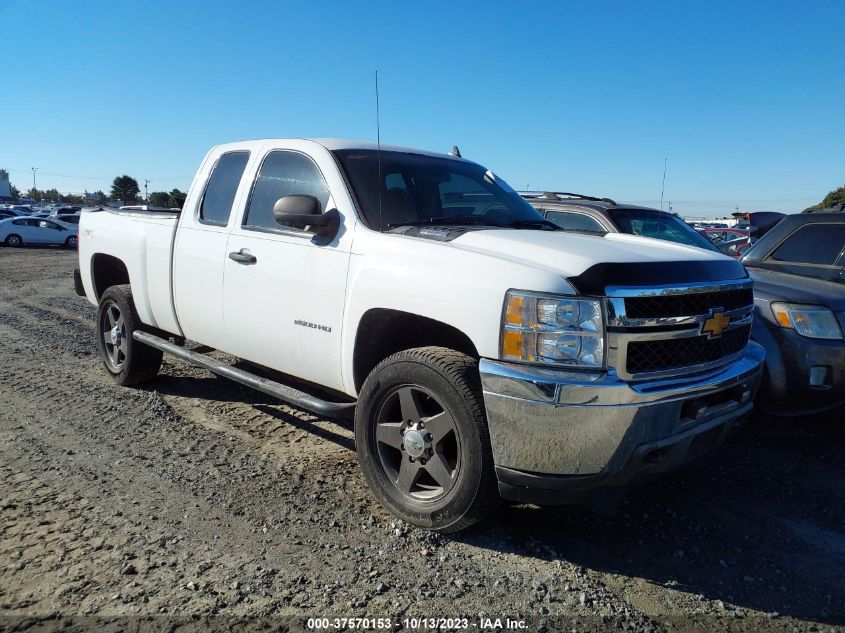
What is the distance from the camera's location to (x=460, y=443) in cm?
305

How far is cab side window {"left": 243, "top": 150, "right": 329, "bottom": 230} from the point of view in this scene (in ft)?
13.4

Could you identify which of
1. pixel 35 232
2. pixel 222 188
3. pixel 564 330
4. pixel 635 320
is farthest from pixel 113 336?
pixel 35 232

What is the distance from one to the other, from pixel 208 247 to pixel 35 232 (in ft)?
96.6

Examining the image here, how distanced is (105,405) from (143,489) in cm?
184

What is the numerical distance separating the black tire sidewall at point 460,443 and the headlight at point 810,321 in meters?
2.75

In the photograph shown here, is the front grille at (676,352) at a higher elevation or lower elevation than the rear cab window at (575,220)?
lower

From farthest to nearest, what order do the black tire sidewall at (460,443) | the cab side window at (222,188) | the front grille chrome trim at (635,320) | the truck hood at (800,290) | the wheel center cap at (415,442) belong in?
the cab side window at (222,188) < the truck hood at (800,290) < the wheel center cap at (415,442) < the black tire sidewall at (460,443) < the front grille chrome trim at (635,320)

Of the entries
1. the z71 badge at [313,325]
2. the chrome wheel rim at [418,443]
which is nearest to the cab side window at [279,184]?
the z71 badge at [313,325]

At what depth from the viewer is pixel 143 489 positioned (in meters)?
3.69

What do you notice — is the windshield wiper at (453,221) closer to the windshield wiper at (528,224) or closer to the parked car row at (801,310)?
the windshield wiper at (528,224)

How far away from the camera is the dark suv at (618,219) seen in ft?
21.9

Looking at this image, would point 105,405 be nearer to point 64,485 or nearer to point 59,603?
point 64,485

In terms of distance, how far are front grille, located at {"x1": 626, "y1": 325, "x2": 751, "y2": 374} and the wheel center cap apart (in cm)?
105

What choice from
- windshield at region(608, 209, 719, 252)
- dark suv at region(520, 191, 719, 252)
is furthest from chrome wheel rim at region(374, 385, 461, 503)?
windshield at region(608, 209, 719, 252)
